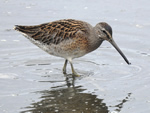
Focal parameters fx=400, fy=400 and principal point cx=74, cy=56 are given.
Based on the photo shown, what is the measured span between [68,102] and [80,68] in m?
1.87

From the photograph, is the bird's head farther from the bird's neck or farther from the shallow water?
the shallow water

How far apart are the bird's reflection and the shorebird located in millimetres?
817

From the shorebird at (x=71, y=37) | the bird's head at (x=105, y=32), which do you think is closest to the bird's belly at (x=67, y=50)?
the shorebird at (x=71, y=37)

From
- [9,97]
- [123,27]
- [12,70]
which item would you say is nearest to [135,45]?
[123,27]

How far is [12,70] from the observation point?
28.3 ft

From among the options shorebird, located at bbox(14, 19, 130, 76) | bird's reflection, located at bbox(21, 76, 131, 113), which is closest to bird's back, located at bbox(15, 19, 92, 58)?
shorebird, located at bbox(14, 19, 130, 76)

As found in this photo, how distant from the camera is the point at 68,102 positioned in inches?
282

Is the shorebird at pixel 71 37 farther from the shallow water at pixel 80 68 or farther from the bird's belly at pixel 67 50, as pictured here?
the shallow water at pixel 80 68

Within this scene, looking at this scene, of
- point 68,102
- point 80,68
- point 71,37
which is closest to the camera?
point 68,102

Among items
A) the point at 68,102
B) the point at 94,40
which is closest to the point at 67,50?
the point at 94,40

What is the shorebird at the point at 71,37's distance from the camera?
8.13 meters

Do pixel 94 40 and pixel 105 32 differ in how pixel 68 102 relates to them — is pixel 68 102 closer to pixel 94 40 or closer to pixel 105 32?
pixel 94 40

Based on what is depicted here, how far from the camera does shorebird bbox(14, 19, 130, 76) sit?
8.13 metres

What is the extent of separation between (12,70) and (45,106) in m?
1.94
